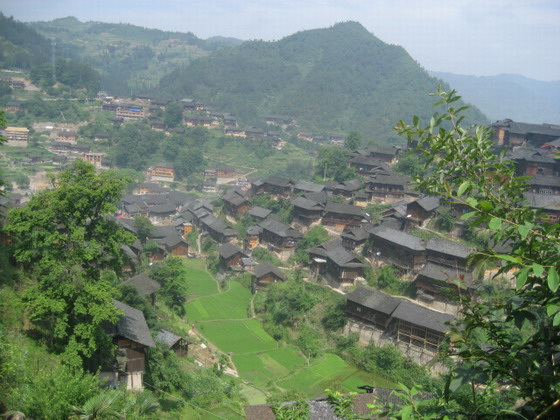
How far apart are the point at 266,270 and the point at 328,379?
13.1m

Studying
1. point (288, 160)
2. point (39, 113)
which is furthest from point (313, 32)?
point (39, 113)

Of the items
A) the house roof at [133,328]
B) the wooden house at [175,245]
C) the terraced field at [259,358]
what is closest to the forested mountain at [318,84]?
the wooden house at [175,245]

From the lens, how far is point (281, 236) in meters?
40.1

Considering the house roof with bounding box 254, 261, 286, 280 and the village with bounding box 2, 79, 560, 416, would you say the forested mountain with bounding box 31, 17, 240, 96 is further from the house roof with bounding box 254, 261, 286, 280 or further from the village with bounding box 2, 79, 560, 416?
the house roof with bounding box 254, 261, 286, 280

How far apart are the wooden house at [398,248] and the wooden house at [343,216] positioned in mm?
4595

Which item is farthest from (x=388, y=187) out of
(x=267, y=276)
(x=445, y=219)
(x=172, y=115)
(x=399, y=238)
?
(x=172, y=115)

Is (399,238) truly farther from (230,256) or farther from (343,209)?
(230,256)

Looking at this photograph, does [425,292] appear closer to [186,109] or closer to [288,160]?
[288,160]

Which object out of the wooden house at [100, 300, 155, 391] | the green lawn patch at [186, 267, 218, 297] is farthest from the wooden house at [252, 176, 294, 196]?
the wooden house at [100, 300, 155, 391]

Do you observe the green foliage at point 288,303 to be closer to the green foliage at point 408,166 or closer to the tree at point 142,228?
the tree at point 142,228

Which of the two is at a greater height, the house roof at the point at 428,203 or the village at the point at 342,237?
the house roof at the point at 428,203

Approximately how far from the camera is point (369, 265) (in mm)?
34094

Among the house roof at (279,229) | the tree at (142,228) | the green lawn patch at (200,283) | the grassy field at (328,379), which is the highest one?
the house roof at (279,229)

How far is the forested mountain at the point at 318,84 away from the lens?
356 ft
